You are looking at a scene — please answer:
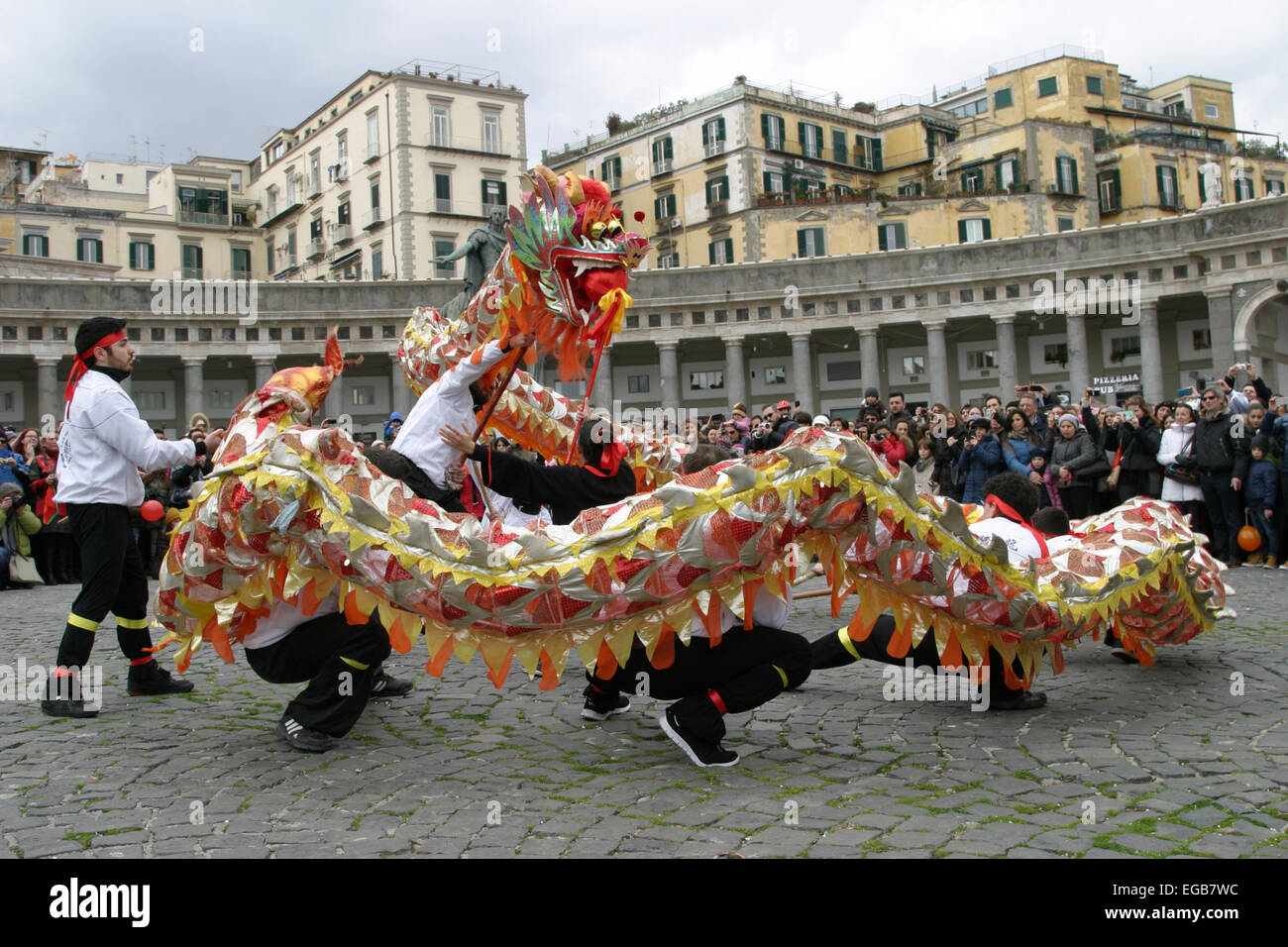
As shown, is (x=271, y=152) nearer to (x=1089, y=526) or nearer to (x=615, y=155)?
(x=615, y=155)

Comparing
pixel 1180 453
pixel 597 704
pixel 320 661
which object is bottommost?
pixel 597 704

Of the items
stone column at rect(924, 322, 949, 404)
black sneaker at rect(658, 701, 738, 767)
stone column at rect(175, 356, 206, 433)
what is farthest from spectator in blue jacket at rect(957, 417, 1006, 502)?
stone column at rect(175, 356, 206, 433)

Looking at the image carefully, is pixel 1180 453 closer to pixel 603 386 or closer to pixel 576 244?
pixel 576 244

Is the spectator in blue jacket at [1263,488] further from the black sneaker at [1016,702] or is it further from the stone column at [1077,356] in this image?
the stone column at [1077,356]

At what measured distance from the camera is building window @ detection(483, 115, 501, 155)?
4978cm

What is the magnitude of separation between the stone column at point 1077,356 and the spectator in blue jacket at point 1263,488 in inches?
1128

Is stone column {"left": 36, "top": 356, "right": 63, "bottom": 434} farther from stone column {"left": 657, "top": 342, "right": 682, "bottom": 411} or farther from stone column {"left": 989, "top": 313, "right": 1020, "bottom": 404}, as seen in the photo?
stone column {"left": 989, "top": 313, "right": 1020, "bottom": 404}

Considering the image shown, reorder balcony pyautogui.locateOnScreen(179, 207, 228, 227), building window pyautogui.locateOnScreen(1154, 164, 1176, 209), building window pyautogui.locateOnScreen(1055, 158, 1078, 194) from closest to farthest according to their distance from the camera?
building window pyautogui.locateOnScreen(1055, 158, 1078, 194) < building window pyautogui.locateOnScreen(1154, 164, 1176, 209) < balcony pyautogui.locateOnScreen(179, 207, 228, 227)

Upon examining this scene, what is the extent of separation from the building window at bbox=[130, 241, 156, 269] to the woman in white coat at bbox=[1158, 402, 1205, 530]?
4761cm

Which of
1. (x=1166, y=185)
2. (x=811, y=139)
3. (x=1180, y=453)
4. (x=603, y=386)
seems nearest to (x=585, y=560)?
(x=1180, y=453)

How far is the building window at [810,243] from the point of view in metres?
46.7

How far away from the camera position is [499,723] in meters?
6.06

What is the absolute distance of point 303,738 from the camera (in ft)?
17.7

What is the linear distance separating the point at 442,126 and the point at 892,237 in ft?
64.9
